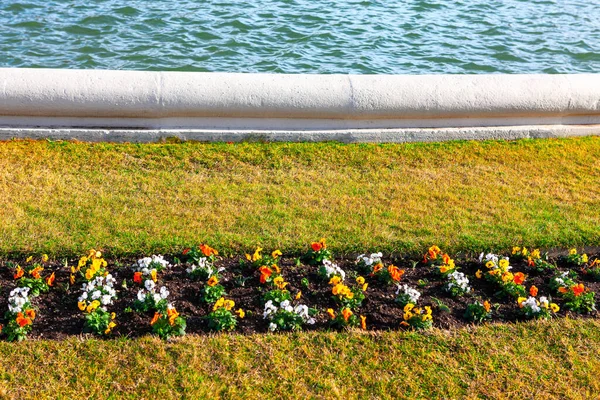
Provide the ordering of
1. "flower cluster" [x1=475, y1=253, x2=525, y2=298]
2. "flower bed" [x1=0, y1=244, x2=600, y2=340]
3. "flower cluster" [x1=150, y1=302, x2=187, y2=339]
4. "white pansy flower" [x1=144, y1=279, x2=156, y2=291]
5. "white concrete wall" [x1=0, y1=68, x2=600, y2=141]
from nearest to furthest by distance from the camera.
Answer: "flower cluster" [x1=150, y1=302, x2=187, y2=339]
"flower bed" [x1=0, y1=244, x2=600, y2=340]
"white pansy flower" [x1=144, y1=279, x2=156, y2=291]
"flower cluster" [x1=475, y1=253, x2=525, y2=298]
"white concrete wall" [x1=0, y1=68, x2=600, y2=141]

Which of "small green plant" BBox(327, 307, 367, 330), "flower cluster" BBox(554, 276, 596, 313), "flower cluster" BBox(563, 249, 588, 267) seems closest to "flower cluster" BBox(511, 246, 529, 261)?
"flower cluster" BBox(563, 249, 588, 267)

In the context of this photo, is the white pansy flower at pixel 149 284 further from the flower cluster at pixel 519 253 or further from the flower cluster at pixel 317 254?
the flower cluster at pixel 519 253

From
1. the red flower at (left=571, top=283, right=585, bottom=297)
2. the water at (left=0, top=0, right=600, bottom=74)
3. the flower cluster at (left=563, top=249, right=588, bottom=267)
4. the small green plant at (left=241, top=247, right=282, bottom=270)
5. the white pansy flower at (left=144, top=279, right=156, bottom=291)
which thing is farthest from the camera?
the water at (left=0, top=0, right=600, bottom=74)

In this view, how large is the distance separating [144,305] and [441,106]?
3.39 m

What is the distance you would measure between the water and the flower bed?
14.0ft

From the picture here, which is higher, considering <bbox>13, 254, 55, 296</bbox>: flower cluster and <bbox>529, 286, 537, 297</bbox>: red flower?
<bbox>529, 286, 537, 297</bbox>: red flower

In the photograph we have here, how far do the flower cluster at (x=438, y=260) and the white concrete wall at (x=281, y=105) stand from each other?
6.03ft

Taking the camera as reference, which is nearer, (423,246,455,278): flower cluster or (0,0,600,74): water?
(423,246,455,278): flower cluster

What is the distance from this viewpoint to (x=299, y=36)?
9.33 m

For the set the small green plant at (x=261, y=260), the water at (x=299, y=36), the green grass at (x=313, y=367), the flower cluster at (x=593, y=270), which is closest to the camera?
the green grass at (x=313, y=367)

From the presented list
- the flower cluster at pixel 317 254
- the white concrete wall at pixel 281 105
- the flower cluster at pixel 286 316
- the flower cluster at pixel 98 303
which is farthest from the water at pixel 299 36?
the flower cluster at pixel 286 316

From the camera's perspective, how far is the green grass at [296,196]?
466 centimetres

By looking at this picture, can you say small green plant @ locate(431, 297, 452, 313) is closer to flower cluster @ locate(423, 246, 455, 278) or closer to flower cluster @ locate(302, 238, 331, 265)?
flower cluster @ locate(423, 246, 455, 278)

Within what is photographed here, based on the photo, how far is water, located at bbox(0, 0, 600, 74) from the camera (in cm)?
848
